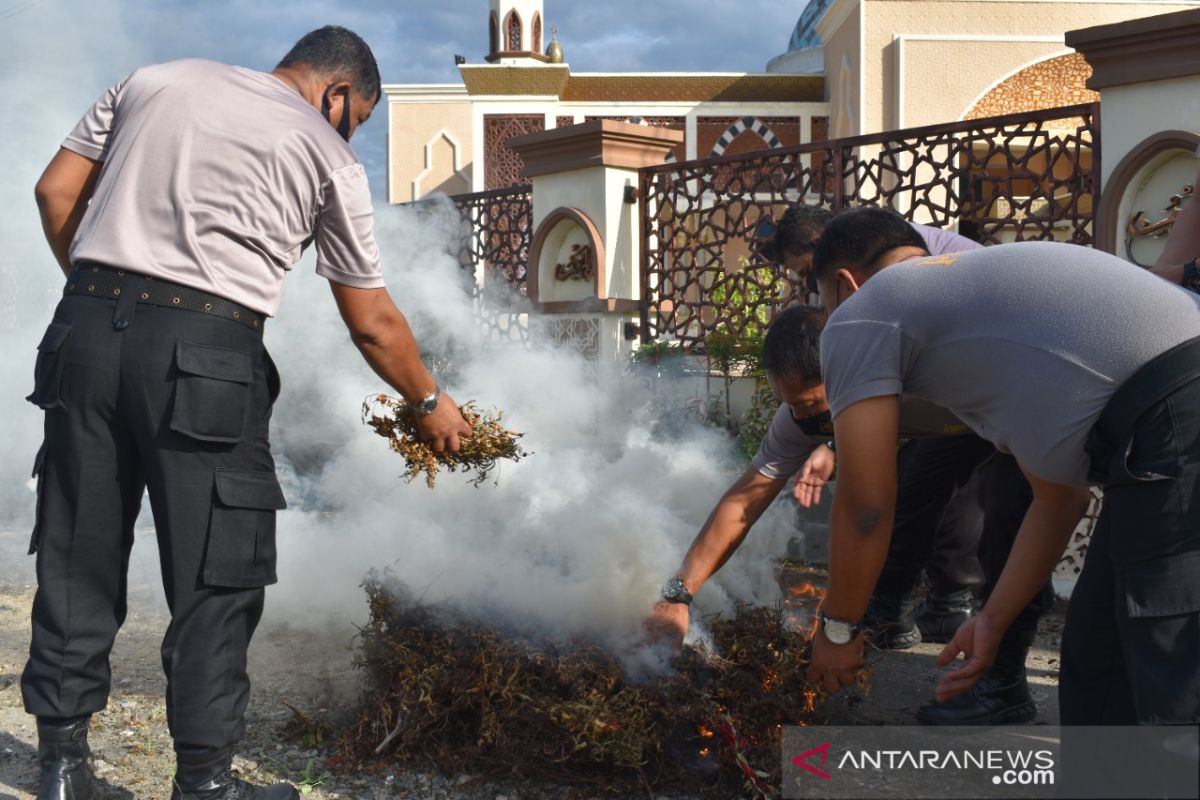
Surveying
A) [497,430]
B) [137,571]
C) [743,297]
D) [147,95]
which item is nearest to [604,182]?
[743,297]

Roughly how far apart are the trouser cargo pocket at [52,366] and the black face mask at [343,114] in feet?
2.94

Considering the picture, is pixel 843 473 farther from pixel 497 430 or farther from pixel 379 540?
pixel 379 540

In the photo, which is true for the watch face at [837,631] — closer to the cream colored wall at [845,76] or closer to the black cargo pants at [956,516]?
the black cargo pants at [956,516]

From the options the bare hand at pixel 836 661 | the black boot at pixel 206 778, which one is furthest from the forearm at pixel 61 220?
the bare hand at pixel 836 661

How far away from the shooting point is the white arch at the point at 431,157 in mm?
14430

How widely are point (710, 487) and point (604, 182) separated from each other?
3424mm

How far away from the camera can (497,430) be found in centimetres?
344

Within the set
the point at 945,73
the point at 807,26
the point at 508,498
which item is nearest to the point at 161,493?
the point at 508,498

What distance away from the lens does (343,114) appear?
3102 millimetres

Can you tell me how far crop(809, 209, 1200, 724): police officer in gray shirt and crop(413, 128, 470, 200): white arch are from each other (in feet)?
41.0

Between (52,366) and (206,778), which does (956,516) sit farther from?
(52,366)

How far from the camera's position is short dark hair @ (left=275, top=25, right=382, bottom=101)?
303cm

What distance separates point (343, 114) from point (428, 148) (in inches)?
465

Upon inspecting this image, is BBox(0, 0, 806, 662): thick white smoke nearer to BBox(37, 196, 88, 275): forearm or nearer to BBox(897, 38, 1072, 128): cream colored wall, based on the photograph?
BBox(37, 196, 88, 275): forearm
